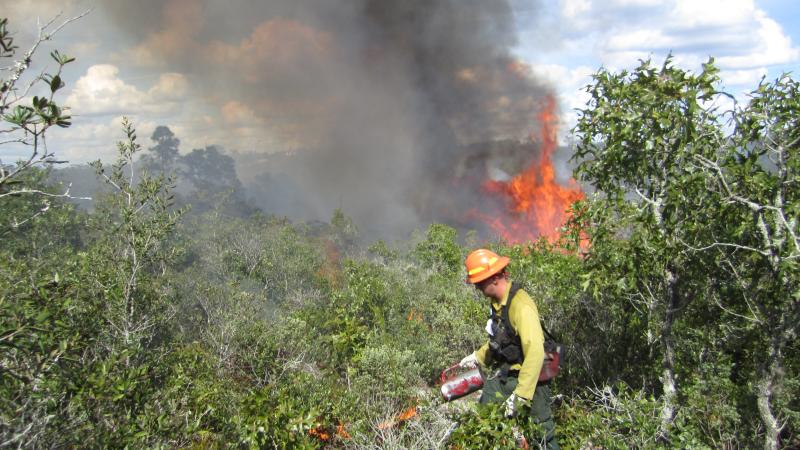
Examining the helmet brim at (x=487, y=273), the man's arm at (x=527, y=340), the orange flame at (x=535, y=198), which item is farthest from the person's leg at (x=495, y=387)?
the orange flame at (x=535, y=198)

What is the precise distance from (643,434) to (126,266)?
27.2 feet

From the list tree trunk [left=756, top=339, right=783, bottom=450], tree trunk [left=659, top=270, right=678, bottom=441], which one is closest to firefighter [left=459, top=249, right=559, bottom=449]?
tree trunk [left=659, top=270, right=678, bottom=441]

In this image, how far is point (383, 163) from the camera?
6550 centimetres

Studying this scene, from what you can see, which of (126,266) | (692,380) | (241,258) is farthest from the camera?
(241,258)

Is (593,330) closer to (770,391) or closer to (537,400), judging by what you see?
(770,391)

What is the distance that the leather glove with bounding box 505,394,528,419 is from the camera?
3.72 m

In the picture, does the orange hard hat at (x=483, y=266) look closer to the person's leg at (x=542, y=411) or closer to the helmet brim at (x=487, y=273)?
the helmet brim at (x=487, y=273)

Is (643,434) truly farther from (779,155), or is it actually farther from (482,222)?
(482,222)

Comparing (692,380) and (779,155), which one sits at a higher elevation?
(779,155)

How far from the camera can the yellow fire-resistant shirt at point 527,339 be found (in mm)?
3854

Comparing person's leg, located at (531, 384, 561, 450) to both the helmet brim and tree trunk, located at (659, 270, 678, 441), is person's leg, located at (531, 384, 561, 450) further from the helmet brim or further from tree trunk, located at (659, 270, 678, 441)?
tree trunk, located at (659, 270, 678, 441)

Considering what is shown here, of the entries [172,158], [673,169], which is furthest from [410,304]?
[172,158]

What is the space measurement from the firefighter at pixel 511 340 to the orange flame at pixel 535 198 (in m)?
28.0

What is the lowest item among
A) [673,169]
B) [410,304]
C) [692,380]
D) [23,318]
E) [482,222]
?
[482,222]
